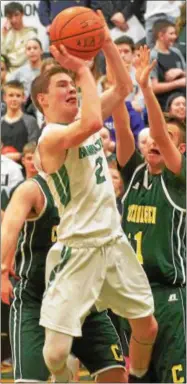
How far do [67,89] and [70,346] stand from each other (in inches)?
45.2

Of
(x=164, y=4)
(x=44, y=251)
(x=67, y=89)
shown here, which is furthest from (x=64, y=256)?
(x=164, y=4)

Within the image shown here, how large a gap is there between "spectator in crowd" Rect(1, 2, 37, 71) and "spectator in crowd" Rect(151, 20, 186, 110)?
1.01m

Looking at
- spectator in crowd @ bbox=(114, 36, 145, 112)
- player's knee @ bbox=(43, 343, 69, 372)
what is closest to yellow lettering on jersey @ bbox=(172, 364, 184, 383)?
player's knee @ bbox=(43, 343, 69, 372)

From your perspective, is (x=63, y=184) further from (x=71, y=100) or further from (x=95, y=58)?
(x=95, y=58)

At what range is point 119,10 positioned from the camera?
26.1 ft

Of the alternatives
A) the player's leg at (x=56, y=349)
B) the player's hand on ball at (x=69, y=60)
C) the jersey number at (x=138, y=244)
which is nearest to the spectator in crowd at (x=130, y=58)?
the jersey number at (x=138, y=244)

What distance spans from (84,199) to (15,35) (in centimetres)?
378

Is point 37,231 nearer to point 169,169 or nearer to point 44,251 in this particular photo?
point 44,251

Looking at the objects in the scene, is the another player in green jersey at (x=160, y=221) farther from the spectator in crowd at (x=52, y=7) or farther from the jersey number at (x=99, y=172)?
the spectator in crowd at (x=52, y=7)

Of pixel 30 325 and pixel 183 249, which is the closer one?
pixel 30 325

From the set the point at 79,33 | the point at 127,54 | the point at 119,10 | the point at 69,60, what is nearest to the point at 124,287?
the point at 69,60

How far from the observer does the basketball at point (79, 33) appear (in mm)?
4699

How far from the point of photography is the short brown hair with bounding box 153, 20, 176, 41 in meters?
7.73

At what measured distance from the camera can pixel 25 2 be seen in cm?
818
